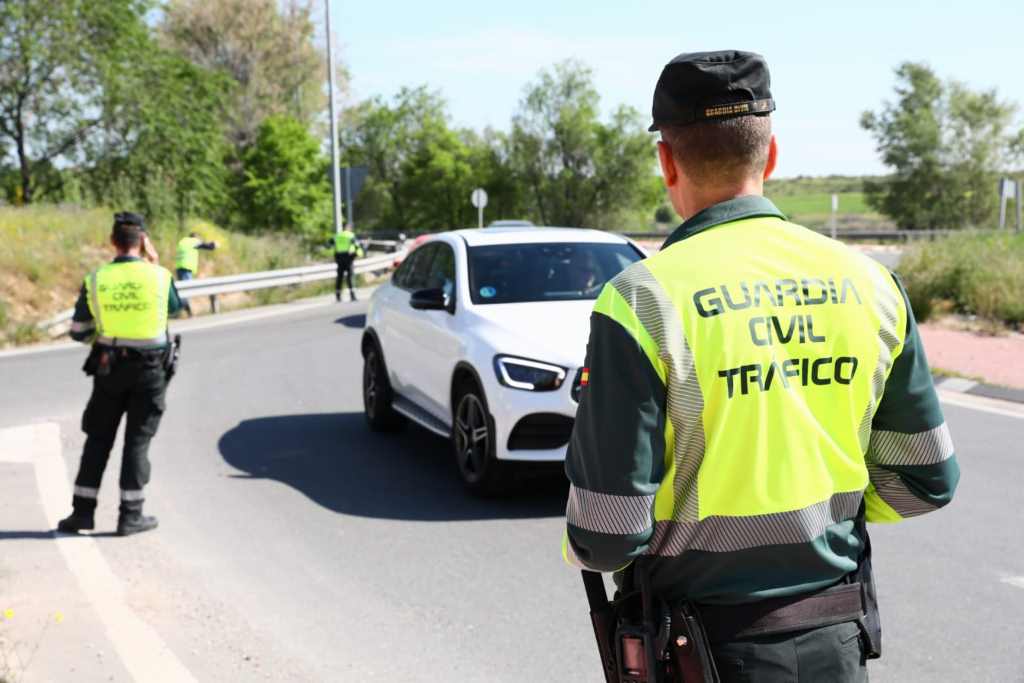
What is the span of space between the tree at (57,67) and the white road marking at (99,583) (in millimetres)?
25341

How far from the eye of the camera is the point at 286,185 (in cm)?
4291

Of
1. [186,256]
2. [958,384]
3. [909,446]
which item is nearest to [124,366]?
[909,446]

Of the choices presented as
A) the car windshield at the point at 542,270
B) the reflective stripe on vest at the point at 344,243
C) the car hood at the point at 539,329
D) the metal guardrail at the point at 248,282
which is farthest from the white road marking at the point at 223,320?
the car hood at the point at 539,329

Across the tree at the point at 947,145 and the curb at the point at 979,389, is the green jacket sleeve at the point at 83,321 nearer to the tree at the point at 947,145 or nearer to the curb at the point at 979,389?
the curb at the point at 979,389

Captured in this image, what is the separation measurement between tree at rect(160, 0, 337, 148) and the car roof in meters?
47.2

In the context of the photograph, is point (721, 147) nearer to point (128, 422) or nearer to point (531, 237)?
point (128, 422)

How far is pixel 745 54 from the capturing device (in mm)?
2168

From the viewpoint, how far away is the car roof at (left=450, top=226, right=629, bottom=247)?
8492mm

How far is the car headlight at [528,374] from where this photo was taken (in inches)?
267

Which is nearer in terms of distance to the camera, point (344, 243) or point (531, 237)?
point (531, 237)

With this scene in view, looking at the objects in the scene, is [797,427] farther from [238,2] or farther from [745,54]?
[238,2]

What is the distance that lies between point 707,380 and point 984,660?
3283mm

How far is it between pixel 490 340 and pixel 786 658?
17.1ft

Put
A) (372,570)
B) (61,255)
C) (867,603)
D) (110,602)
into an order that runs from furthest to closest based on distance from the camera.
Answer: (61,255)
(372,570)
(110,602)
(867,603)
